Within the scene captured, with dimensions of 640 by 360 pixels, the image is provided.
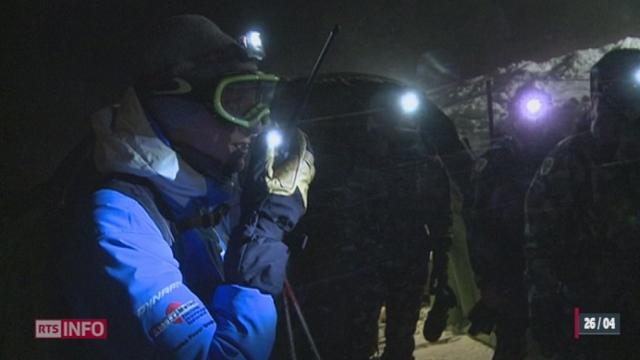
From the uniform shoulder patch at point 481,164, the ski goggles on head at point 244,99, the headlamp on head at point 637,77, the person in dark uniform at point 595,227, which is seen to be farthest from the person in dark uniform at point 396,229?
the ski goggles on head at point 244,99

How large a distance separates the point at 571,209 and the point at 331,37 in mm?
2780

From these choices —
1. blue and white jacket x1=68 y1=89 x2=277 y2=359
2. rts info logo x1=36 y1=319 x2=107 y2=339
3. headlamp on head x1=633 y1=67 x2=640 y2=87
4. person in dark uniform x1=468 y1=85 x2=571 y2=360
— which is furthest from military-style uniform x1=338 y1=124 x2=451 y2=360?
rts info logo x1=36 y1=319 x2=107 y2=339

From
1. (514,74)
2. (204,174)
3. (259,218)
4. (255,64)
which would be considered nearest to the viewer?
(259,218)

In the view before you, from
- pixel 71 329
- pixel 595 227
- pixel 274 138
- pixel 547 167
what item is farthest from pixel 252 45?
pixel 595 227

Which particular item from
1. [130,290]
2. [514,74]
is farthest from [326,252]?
[514,74]

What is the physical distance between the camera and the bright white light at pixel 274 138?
199 centimetres

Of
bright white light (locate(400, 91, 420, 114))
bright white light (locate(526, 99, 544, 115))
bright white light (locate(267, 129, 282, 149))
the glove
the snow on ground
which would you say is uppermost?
bright white light (locate(400, 91, 420, 114))

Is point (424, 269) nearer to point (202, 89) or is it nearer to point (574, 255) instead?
point (574, 255)

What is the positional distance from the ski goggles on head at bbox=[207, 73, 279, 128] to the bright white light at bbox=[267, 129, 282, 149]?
0.06 metres

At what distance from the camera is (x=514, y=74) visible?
384 inches

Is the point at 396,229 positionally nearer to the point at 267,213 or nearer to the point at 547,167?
the point at 547,167

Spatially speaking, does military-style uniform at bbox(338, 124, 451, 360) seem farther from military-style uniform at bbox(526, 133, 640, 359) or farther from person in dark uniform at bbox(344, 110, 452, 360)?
military-style uniform at bbox(526, 133, 640, 359)

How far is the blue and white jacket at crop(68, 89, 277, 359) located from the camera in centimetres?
138

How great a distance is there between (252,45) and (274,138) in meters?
0.43
